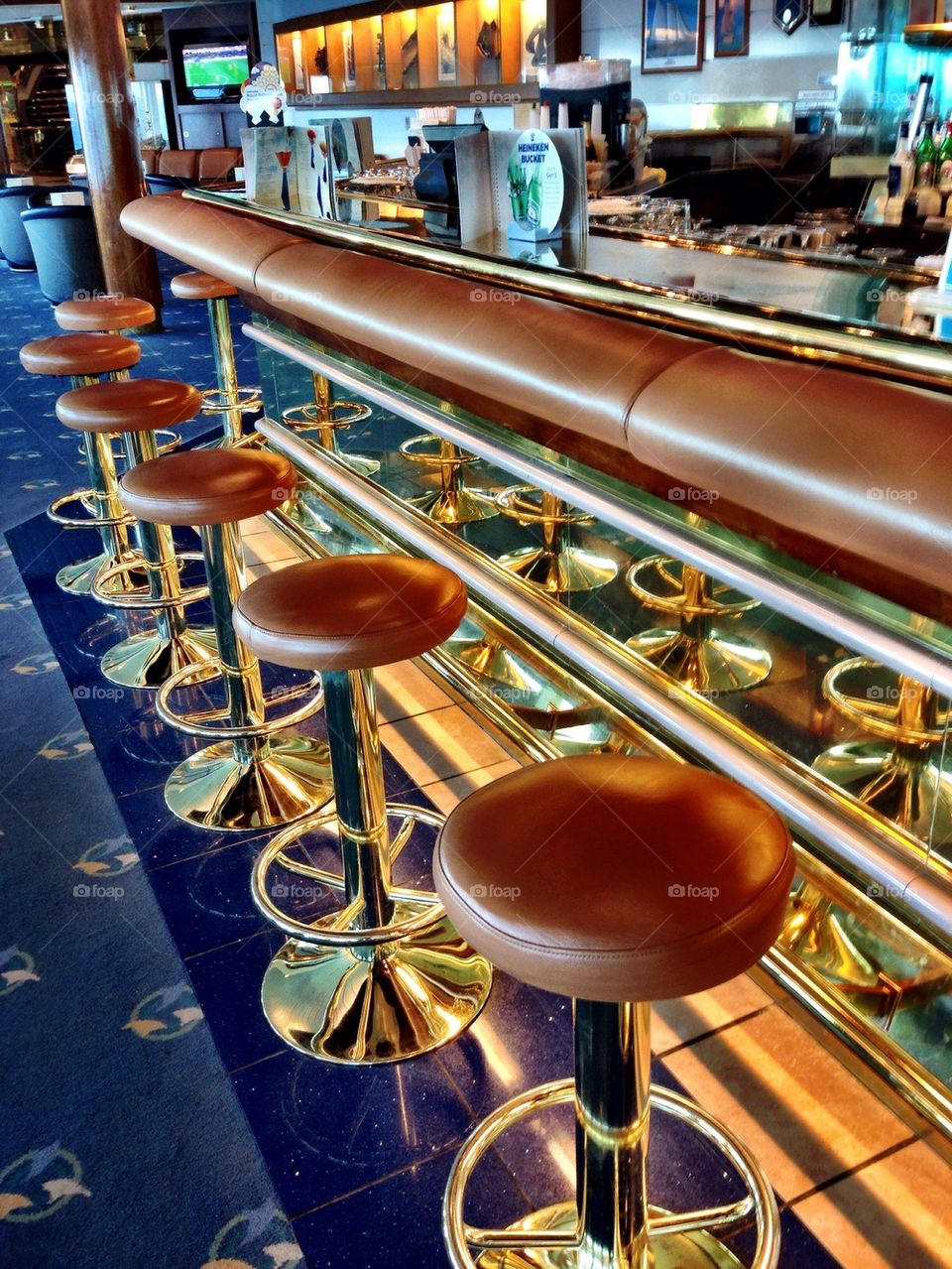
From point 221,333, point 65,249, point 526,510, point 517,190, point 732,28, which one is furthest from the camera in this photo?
point 65,249

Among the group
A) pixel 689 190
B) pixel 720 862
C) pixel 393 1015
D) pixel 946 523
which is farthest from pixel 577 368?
pixel 689 190

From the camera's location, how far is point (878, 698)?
1.70 m

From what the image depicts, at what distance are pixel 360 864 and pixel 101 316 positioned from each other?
2789 mm

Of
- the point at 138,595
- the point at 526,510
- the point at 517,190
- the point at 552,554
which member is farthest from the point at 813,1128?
the point at 138,595

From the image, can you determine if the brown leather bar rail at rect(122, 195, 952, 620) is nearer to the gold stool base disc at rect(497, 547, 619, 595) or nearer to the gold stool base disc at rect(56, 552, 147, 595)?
the gold stool base disc at rect(497, 547, 619, 595)

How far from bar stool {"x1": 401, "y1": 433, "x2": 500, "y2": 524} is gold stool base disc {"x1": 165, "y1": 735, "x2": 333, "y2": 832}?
2.37 feet

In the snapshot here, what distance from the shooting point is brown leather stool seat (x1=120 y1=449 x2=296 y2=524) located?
238 cm

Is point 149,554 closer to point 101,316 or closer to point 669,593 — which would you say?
point 101,316

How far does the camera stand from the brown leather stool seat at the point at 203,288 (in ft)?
14.1

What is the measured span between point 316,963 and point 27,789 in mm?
1104

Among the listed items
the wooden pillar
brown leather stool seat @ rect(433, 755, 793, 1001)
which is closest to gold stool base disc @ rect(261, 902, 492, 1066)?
brown leather stool seat @ rect(433, 755, 793, 1001)

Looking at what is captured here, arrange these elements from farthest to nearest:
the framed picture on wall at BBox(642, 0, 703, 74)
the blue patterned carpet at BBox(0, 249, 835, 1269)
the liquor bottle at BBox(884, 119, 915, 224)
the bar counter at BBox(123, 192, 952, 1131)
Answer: the framed picture on wall at BBox(642, 0, 703, 74) < the liquor bottle at BBox(884, 119, 915, 224) < the blue patterned carpet at BBox(0, 249, 835, 1269) < the bar counter at BBox(123, 192, 952, 1131)

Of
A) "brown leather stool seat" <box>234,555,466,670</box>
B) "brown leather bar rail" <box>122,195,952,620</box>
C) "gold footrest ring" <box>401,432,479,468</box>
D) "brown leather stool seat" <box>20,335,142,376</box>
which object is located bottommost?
"gold footrest ring" <box>401,432,479,468</box>

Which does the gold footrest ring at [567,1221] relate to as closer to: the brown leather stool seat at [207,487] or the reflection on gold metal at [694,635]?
the reflection on gold metal at [694,635]
